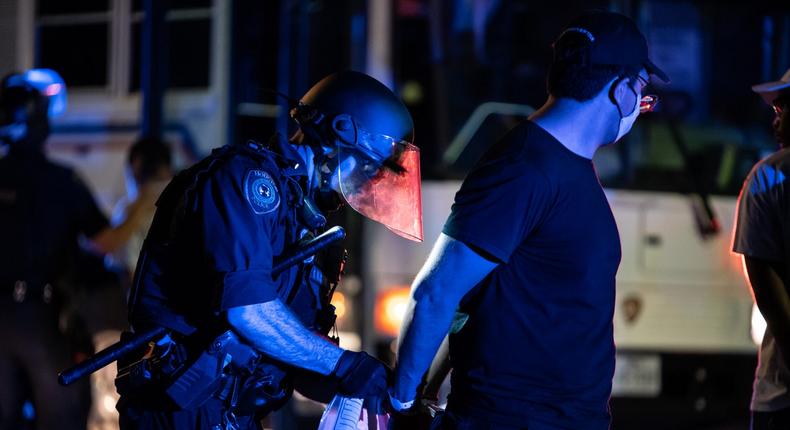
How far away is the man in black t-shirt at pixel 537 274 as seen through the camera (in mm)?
2844

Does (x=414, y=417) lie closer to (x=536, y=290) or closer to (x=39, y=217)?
(x=536, y=290)

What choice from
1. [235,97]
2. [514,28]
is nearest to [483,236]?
[514,28]

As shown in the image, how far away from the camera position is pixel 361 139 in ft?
10.9

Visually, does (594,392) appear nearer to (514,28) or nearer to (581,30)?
(581,30)

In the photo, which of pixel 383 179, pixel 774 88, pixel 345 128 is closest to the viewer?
pixel 345 128

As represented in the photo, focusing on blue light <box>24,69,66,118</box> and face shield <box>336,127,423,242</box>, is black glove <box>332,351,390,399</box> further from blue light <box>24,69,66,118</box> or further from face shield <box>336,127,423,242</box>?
blue light <box>24,69,66,118</box>

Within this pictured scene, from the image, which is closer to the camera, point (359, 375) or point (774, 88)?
point (359, 375)

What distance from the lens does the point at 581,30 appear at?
9.82 feet

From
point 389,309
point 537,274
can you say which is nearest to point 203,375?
point 537,274

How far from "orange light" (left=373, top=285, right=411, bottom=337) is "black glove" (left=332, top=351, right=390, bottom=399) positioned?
2.78 m

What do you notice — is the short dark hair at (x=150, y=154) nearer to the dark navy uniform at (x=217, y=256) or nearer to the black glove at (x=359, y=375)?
the dark navy uniform at (x=217, y=256)

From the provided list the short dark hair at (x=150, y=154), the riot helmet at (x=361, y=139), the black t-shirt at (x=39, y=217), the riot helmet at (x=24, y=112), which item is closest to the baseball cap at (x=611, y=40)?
the riot helmet at (x=361, y=139)

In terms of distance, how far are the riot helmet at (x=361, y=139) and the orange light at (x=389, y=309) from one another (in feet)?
8.10

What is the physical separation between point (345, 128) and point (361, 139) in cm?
6
